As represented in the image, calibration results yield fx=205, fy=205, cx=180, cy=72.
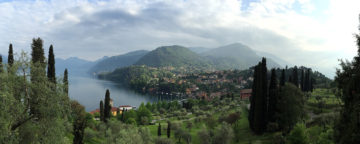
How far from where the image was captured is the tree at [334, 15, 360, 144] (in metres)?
10.6

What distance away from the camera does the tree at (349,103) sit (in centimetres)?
1059

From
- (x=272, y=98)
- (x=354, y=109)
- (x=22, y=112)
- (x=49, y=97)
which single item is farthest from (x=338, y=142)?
(x=272, y=98)

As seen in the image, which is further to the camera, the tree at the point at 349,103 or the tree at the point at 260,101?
the tree at the point at 260,101

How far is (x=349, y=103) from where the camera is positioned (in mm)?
11648

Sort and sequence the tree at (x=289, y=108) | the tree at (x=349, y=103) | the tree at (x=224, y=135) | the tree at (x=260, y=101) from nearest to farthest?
the tree at (x=349, y=103)
the tree at (x=289, y=108)
the tree at (x=260, y=101)
the tree at (x=224, y=135)

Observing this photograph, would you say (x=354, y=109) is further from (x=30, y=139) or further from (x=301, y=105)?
(x=301, y=105)

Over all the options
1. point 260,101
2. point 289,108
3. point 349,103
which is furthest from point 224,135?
point 349,103

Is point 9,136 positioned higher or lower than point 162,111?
higher

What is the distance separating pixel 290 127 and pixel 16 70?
110 feet

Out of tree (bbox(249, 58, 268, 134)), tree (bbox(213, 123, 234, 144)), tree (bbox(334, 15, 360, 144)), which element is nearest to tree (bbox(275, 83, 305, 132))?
tree (bbox(249, 58, 268, 134))

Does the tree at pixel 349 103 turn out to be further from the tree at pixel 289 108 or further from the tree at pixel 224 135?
the tree at pixel 224 135

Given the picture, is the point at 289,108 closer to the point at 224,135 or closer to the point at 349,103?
the point at 224,135

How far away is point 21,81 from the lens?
12.2 meters

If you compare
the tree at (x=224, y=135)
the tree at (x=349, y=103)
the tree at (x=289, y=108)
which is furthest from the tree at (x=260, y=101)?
the tree at (x=349, y=103)
